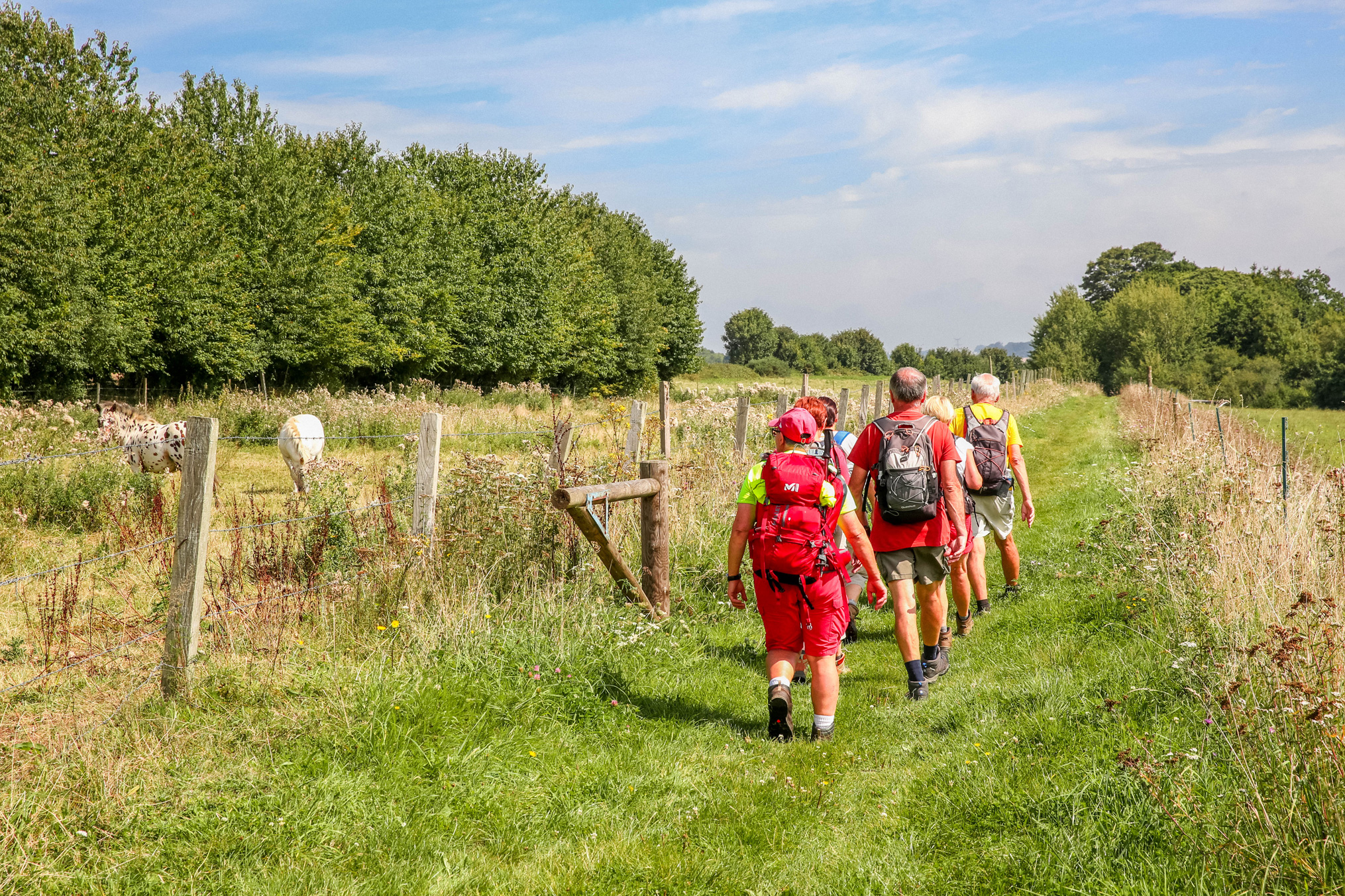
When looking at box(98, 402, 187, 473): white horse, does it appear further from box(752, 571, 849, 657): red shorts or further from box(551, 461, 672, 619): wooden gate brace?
box(752, 571, 849, 657): red shorts

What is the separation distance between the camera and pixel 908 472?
18.1 feet

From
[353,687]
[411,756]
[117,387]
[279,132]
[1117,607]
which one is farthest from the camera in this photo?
[279,132]

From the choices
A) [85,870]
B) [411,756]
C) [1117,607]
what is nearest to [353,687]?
[411,756]

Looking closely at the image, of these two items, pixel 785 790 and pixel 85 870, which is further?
pixel 785 790

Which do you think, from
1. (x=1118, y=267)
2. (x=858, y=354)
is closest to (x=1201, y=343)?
(x=1118, y=267)

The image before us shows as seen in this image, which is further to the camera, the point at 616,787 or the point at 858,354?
the point at 858,354

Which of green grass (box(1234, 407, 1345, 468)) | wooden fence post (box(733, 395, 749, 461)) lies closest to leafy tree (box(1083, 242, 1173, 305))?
green grass (box(1234, 407, 1345, 468))

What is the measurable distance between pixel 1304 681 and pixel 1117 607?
3149 millimetres

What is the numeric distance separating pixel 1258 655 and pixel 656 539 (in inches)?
152

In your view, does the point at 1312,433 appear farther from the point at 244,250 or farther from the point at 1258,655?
the point at 244,250

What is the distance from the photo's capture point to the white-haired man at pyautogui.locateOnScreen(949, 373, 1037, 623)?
7367 millimetres

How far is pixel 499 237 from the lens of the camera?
42.2 meters

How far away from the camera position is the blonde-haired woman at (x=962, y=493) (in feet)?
21.1

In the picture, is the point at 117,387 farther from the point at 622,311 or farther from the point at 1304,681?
the point at 622,311
